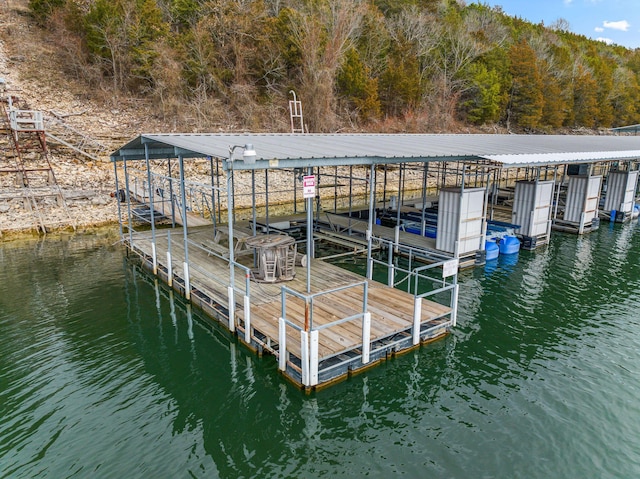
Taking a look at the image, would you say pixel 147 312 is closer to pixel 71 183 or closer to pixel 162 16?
pixel 71 183

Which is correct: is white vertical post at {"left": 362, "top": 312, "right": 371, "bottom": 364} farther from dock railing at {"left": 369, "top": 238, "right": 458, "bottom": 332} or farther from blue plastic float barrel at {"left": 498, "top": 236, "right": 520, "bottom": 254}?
blue plastic float barrel at {"left": 498, "top": 236, "right": 520, "bottom": 254}

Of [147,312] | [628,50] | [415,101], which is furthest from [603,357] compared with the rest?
[628,50]

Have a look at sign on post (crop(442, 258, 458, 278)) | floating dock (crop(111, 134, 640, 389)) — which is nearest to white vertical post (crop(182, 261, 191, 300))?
floating dock (crop(111, 134, 640, 389))

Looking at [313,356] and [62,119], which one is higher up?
[62,119]

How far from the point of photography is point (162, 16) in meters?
39.2

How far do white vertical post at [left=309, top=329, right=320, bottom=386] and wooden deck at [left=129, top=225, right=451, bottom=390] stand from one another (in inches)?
6.7

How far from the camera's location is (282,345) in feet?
27.8

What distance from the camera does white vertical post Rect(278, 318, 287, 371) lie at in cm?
830

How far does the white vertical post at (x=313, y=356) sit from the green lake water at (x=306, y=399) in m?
0.46

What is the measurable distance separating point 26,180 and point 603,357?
84.4ft

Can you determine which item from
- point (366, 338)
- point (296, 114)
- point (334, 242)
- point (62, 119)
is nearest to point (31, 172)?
point (62, 119)

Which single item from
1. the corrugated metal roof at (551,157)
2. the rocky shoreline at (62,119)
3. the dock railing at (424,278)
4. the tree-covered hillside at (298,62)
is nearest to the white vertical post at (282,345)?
the dock railing at (424,278)

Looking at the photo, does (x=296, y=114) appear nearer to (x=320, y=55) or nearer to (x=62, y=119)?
(x=62, y=119)

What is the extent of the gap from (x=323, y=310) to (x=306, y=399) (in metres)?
2.22
